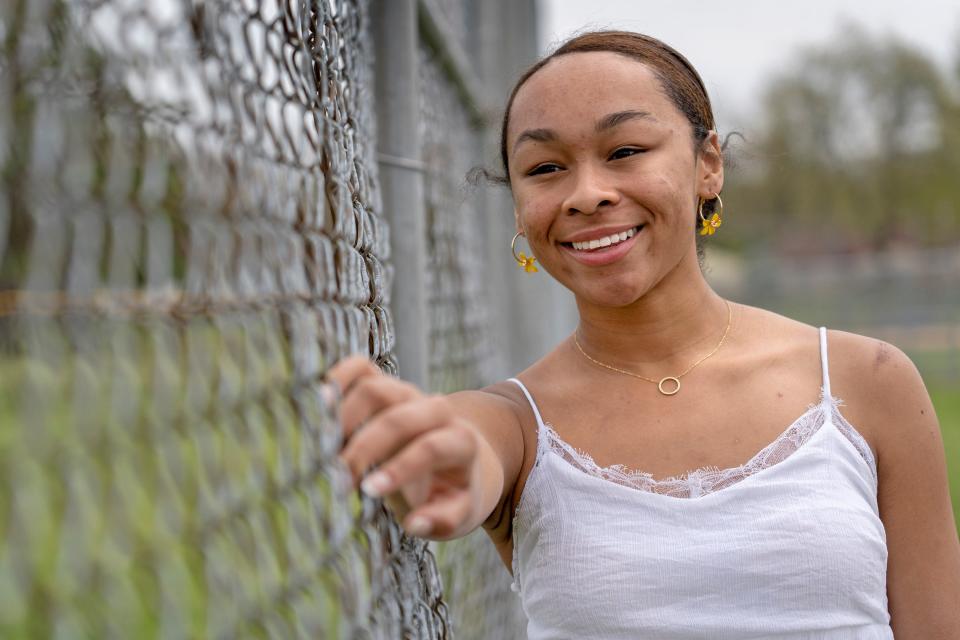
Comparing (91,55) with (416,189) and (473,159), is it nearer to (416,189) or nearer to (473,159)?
(416,189)

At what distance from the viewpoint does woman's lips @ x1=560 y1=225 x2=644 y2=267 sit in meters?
1.87

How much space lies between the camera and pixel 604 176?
1869mm

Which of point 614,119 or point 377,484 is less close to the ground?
point 614,119

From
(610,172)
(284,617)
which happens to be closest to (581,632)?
(284,617)

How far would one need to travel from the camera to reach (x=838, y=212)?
119ft

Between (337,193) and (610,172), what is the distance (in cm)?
53

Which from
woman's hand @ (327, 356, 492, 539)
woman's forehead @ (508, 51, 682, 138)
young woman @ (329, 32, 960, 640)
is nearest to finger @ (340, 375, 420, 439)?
woman's hand @ (327, 356, 492, 539)

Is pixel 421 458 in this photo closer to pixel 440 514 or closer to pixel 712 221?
pixel 440 514

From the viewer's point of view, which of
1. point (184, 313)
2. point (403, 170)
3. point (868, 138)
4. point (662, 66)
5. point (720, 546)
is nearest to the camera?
point (184, 313)

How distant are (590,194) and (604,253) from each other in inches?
4.2

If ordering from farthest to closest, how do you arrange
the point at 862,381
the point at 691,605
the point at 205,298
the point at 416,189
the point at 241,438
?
the point at 416,189
the point at 862,381
the point at 691,605
the point at 241,438
the point at 205,298

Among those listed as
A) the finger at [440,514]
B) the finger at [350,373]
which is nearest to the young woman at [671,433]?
the finger at [440,514]

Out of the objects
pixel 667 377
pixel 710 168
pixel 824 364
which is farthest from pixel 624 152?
pixel 824 364

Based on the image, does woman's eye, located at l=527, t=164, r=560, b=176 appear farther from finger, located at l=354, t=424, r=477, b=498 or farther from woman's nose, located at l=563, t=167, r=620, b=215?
finger, located at l=354, t=424, r=477, b=498
